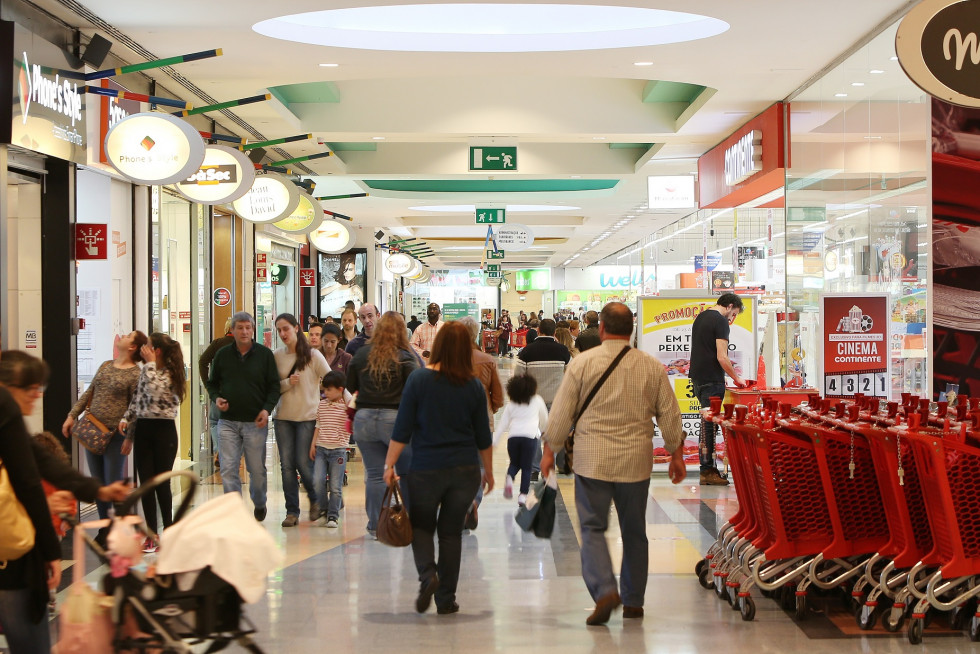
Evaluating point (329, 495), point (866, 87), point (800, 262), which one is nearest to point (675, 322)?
point (800, 262)

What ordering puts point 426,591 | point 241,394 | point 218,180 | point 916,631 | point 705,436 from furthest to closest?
point 705,436 → point 218,180 → point 241,394 → point 426,591 → point 916,631

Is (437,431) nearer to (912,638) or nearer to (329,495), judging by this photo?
(912,638)

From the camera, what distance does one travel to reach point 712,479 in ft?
32.1

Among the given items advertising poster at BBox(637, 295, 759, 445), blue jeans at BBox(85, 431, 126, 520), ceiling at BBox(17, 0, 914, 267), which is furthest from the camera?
advertising poster at BBox(637, 295, 759, 445)

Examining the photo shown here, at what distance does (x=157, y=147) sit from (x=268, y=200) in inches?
127

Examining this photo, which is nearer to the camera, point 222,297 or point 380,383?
point 380,383

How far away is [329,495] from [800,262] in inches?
194

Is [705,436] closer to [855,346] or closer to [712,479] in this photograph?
[712,479]

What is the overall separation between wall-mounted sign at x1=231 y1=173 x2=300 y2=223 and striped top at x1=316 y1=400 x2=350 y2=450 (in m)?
2.66

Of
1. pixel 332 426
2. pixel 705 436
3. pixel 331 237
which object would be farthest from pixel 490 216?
pixel 332 426

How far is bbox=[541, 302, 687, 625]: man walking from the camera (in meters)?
5.26

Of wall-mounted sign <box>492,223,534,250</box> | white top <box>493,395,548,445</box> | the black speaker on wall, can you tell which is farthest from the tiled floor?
wall-mounted sign <box>492,223,534,250</box>

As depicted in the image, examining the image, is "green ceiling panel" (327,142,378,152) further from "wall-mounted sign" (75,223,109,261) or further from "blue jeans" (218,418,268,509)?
"blue jeans" (218,418,268,509)

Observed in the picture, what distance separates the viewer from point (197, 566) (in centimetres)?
325
